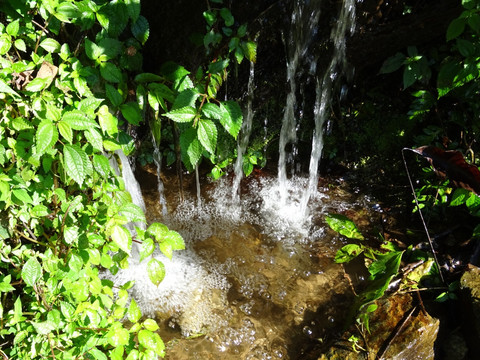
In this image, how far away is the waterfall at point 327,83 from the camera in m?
2.92

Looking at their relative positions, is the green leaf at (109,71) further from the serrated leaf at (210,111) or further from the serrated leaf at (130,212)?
the serrated leaf at (130,212)

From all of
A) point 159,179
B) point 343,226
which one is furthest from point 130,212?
point 159,179

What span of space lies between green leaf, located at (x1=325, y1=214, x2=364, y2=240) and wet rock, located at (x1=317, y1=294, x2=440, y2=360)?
71cm

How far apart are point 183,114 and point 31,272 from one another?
3.12ft

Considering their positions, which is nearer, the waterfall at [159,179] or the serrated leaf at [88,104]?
the serrated leaf at [88,104]

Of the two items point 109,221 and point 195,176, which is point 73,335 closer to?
point 109,221

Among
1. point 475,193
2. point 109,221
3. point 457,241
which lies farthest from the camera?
point 457,241

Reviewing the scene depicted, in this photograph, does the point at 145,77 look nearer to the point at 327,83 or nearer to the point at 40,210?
the point at 40,210

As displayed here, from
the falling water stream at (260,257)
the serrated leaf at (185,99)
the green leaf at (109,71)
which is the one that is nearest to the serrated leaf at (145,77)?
the green leaf at (109,71)

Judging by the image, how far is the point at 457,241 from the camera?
108 inches

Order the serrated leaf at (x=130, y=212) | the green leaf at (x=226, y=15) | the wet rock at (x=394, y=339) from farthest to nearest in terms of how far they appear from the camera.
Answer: the wet rock at (x=394, y=339) → the green leaf at (x=226, y=15) → the serrated leaf at (x=130, y=212)

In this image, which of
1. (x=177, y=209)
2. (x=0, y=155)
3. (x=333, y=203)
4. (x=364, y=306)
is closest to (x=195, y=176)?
Answer: (x=177, y=209)

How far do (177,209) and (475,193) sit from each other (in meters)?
2.38

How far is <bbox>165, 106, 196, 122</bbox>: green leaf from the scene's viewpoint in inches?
58.2
